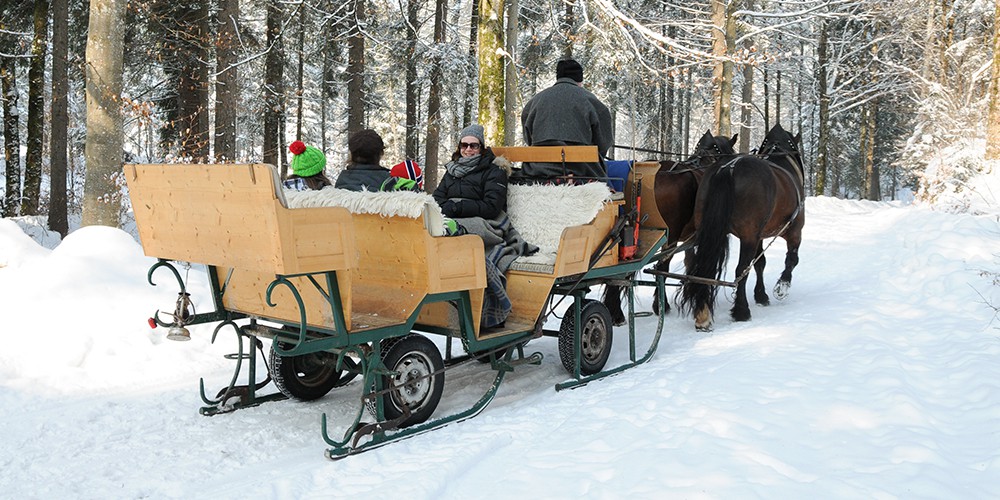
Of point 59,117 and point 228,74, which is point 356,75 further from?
point 59,117

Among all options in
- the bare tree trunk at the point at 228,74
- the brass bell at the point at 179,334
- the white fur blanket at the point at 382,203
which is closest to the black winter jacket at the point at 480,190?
the white fur blanket at the point at 382,203

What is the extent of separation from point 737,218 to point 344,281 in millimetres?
4749

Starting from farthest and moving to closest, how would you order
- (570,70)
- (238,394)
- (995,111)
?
(995,111) → (570,70) → (238,394)

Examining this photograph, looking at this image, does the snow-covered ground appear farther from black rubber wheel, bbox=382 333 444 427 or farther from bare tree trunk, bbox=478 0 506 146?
bare tree trunk, bbox=478 0 506 146

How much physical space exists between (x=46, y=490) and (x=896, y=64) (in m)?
30.6

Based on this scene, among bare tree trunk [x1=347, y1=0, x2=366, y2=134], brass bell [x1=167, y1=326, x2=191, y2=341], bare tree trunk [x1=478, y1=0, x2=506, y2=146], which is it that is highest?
bare tree trunk [x1=347, y1=0, x2=366, y2=134]

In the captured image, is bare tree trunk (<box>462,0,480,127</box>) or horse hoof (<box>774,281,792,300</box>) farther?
bare tree trunk (<box>462,0,480,127</box>)

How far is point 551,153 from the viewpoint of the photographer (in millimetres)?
6199

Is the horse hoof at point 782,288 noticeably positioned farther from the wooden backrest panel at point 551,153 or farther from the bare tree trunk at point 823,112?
the bare tree trunk at point 823,112

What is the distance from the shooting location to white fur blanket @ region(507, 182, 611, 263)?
5.86 metres

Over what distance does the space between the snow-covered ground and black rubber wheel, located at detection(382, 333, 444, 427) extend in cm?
26

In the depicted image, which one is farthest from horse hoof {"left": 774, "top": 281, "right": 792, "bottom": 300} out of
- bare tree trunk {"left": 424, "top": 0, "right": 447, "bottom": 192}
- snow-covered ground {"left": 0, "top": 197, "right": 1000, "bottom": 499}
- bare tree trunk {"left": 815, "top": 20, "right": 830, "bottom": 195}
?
bare tree trunk {"left": 815, "top": 20, "right": 830, "bottom": 195}

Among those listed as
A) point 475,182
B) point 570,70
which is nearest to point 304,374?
point 475,182

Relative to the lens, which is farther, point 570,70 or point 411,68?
point 411,68
